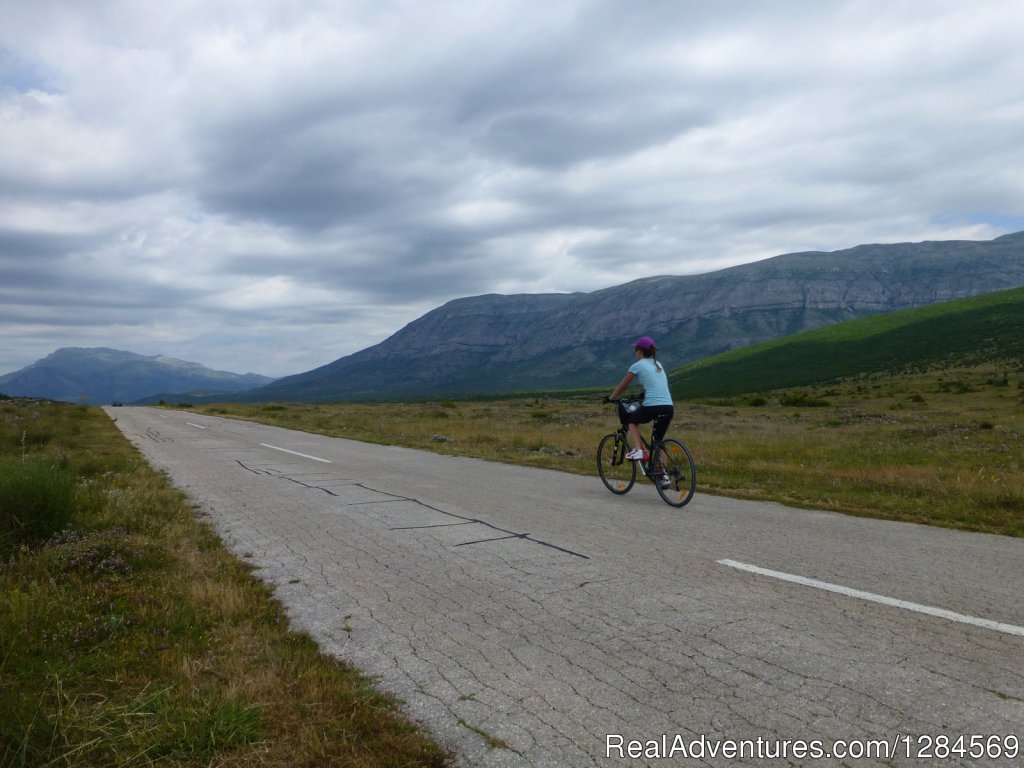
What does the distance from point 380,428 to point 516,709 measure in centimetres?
2609

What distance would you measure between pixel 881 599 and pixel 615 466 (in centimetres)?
614

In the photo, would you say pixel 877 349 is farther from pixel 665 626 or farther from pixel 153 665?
pixel 153 665

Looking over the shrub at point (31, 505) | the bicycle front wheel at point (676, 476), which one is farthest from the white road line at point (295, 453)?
the bicycle front wheel at point (676, 476)

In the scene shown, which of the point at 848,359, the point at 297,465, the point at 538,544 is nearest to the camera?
the point at 538,544

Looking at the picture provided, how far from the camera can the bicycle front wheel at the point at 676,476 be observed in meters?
9.16

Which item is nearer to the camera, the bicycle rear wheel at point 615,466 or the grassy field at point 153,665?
the grassy field at point 153,665

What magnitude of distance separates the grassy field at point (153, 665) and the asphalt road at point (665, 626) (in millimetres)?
326

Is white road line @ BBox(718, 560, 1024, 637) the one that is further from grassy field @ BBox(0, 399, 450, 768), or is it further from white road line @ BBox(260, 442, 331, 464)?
white road line @ BBox(260, 442, 331, 464)


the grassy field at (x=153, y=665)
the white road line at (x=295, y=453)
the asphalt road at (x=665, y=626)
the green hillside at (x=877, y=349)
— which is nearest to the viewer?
the grassy field at (x=153, y=665)

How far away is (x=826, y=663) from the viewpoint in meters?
3.88

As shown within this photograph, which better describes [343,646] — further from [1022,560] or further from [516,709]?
[1022,560]

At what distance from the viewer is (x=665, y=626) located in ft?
14.9

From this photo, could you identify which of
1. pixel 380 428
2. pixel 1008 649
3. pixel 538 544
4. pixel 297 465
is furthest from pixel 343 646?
pixel 380 428

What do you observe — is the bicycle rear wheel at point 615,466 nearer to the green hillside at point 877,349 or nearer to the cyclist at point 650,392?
the cyclist at point 650,392
